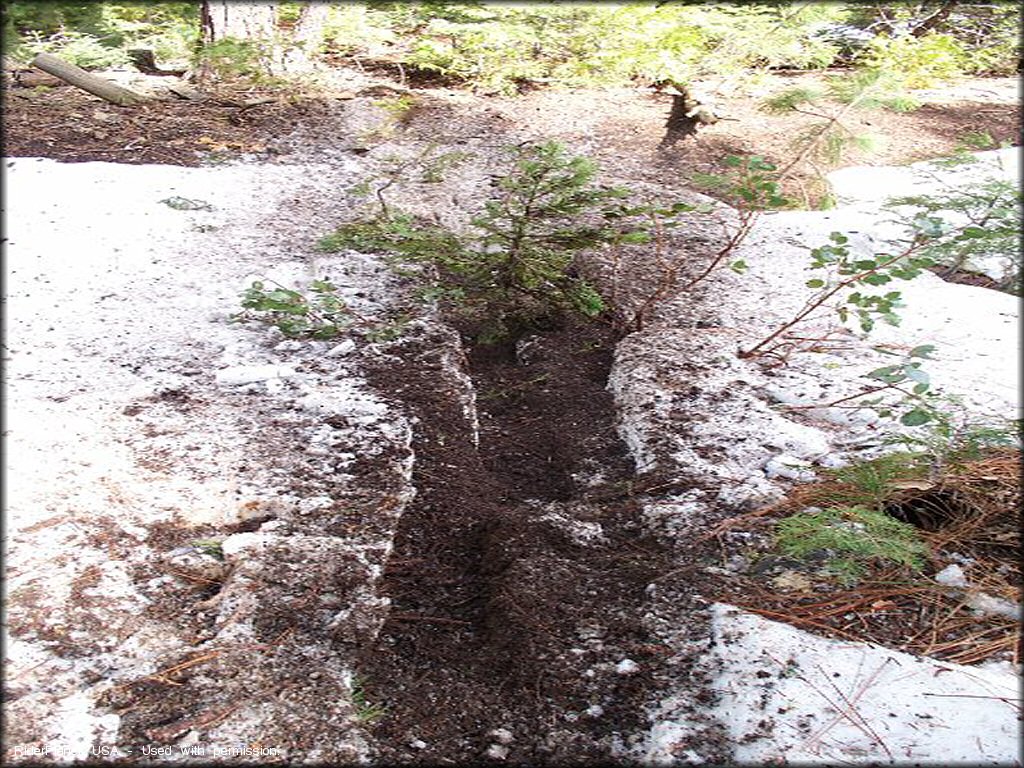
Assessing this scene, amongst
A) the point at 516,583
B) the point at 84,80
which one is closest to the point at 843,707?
the point at 516,583

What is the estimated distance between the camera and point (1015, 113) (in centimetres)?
646

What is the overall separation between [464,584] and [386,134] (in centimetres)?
407

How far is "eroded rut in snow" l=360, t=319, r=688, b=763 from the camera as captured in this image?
1831 mm

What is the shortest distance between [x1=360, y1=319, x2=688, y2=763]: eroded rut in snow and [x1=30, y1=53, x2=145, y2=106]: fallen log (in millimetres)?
3621

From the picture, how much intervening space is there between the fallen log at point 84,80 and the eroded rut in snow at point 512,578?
3621mm

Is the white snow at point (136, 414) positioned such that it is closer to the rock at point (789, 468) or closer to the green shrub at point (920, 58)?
the rock at point (789, 468)

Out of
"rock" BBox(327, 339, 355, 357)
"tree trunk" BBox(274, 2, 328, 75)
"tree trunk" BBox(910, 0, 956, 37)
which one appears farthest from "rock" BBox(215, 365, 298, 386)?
"tree trunk" BBox(910, 0, 956, 37)

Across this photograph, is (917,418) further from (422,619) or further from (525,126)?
(525,126)

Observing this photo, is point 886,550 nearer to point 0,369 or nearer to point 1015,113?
point 0,369

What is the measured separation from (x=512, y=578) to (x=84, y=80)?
5.23 meters

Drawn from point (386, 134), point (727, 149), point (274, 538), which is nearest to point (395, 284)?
point (274, 538)

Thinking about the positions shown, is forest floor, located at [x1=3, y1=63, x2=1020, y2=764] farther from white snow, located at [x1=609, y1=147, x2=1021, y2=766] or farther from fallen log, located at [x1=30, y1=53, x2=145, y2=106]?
fallen log, located at [x1=30, y1=53, x2=145, y2=106]

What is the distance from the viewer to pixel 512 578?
2.18 m

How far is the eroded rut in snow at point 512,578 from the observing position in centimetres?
183
